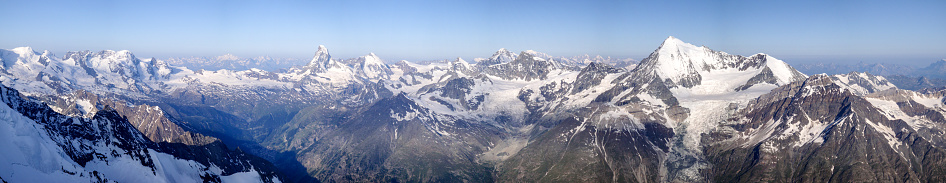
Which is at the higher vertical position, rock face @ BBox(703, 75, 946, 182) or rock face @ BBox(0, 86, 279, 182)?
rock face @ BBox(0, 86, 279, 182)

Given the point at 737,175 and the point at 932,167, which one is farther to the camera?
the point at 737,175

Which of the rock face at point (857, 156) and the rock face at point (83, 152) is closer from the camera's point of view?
the rock face at point (83, 152)

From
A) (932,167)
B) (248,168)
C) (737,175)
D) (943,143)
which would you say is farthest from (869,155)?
(248,168)

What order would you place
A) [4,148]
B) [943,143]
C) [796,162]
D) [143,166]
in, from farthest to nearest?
[796,162]
[943,143]
[143,166]
[4,148]

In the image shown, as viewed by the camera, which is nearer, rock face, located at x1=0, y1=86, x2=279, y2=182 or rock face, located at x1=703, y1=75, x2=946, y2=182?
rock face, located at x1=0, y1=86, x2=279, y2=182

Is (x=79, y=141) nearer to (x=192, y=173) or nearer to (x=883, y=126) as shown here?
(x=192, y=173)

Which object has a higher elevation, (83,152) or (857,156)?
(83,152)

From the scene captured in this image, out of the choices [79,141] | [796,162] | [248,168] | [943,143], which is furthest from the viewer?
[796,162]

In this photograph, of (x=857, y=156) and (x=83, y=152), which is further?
(x=857, y=156)

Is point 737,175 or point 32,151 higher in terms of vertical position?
point 32,151

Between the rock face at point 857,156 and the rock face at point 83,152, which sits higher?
the rock face at point 83,152

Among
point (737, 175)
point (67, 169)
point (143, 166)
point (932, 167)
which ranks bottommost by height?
point (737, 175)
